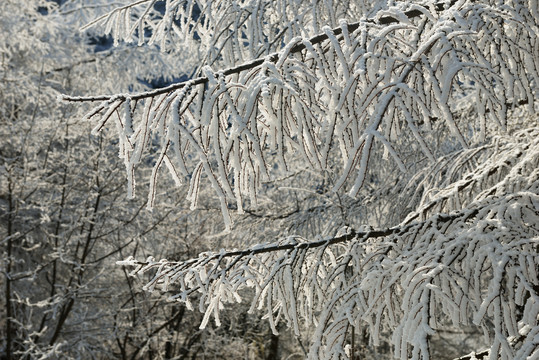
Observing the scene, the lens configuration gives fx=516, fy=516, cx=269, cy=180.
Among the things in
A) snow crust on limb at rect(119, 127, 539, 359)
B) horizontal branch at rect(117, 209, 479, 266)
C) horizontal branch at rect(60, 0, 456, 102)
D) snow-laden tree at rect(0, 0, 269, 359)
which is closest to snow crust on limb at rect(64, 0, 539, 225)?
horizontal branch at rect(60, 0, 456, 102)

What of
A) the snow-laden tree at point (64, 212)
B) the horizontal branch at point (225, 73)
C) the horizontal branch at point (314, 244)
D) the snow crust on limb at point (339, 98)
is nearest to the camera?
the snow crust on limb at point (339, 98)

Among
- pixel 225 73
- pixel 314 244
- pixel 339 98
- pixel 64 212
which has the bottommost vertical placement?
pixel 314 244

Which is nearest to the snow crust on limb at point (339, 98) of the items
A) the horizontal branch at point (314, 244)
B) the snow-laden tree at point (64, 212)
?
the horizontal branch at point (314, 244)

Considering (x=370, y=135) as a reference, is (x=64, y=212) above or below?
above

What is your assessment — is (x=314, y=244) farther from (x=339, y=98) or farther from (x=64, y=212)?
(x=64, y=212)

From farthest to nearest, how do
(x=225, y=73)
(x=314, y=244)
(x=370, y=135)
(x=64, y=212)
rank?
(x=64, y=212) → (x=314, y=244) → (x=225, y=73) → (x=370, y=135)

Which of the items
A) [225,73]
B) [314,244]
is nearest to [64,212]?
[314,244]

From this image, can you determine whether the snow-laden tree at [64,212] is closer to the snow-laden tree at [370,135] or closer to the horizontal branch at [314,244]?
the horizontal branch at [314,244]

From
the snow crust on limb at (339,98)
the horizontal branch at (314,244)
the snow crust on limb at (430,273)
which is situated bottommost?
the snow crust on limb at (430,273)

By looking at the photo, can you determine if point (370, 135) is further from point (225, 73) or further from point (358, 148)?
point (225, 73)

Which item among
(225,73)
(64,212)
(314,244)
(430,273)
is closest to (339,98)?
(225,73)

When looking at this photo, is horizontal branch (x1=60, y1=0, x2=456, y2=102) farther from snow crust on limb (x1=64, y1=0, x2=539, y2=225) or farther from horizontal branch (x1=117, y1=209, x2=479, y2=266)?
horizontal branch (x1=117, y1=209, x2=479, y2=266)

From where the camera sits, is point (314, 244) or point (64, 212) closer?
point (314, 244)

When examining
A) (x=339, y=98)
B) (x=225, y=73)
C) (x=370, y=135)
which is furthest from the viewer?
(x=225, y=73)
